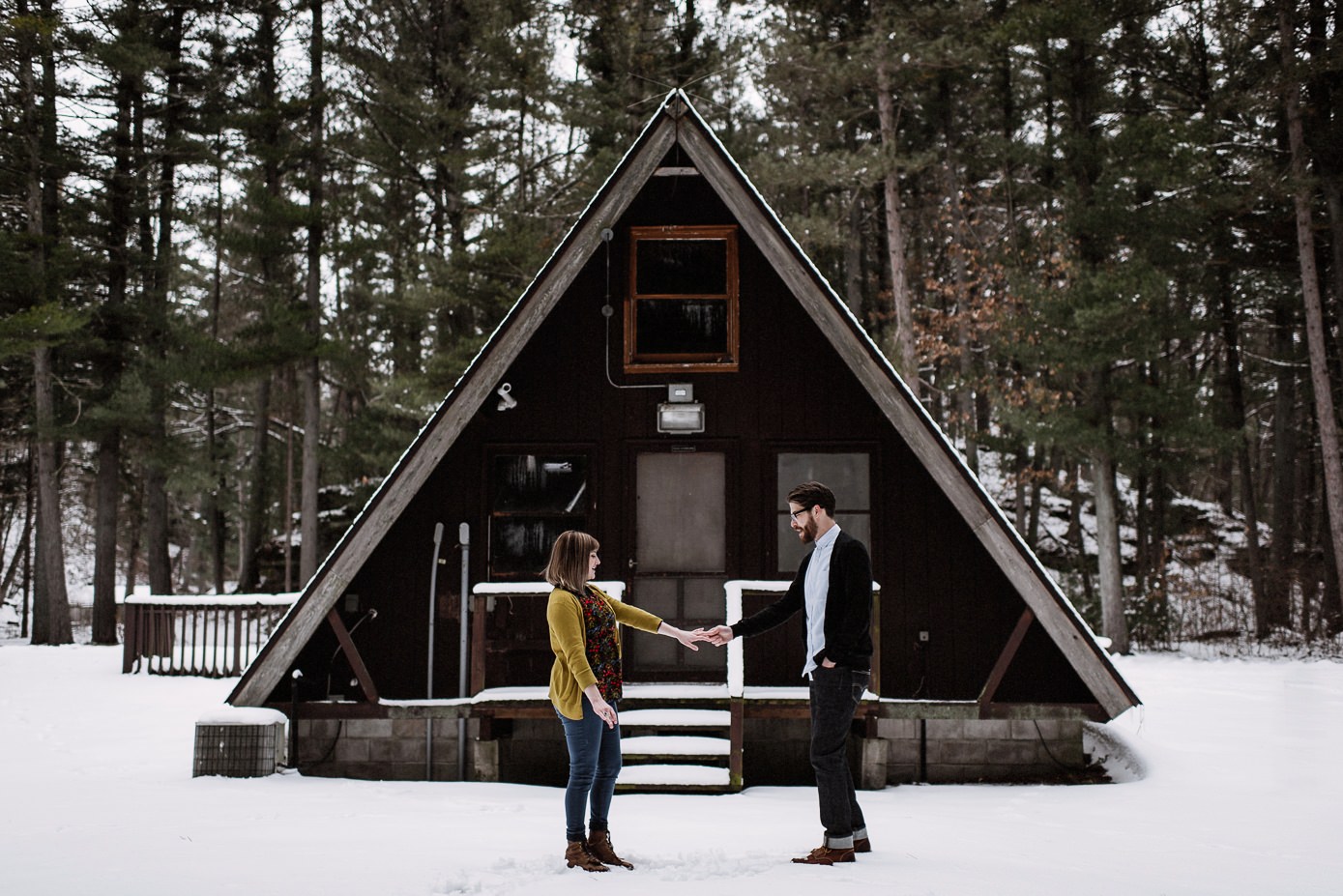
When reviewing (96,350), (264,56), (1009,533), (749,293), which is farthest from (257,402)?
(1009,533)

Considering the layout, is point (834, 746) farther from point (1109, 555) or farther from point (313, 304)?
point (313, 304)

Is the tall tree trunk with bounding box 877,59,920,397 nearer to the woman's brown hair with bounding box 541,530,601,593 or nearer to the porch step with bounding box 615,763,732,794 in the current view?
the porch step with bounding box 615,763,732,794

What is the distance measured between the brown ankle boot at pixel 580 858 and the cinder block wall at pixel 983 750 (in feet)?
13.1

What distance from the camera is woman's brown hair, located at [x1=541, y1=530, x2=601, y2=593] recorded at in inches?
185

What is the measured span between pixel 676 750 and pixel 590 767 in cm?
289

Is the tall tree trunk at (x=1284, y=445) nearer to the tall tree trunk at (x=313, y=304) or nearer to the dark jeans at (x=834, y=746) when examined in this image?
the dark jeans at (x=834, y=746)

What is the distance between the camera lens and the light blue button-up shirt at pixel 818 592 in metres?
4.90

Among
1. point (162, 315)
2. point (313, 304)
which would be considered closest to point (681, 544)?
point (313, 304)

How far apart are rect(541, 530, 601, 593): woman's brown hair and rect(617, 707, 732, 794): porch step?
3.01 meters

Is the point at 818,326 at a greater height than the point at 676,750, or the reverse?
the point at 818,326

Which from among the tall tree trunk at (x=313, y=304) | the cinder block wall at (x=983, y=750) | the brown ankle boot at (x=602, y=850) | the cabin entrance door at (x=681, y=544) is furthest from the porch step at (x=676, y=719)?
the tall tree trunk at (x=313, y=304)

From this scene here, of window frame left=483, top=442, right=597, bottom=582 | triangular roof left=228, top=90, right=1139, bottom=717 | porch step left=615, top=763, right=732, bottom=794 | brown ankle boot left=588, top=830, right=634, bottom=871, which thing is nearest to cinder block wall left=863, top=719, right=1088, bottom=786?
triangular roof left=228, top=90, right=1139, bottom=717

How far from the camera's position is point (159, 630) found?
14.7m

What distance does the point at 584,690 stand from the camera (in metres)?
4.53
